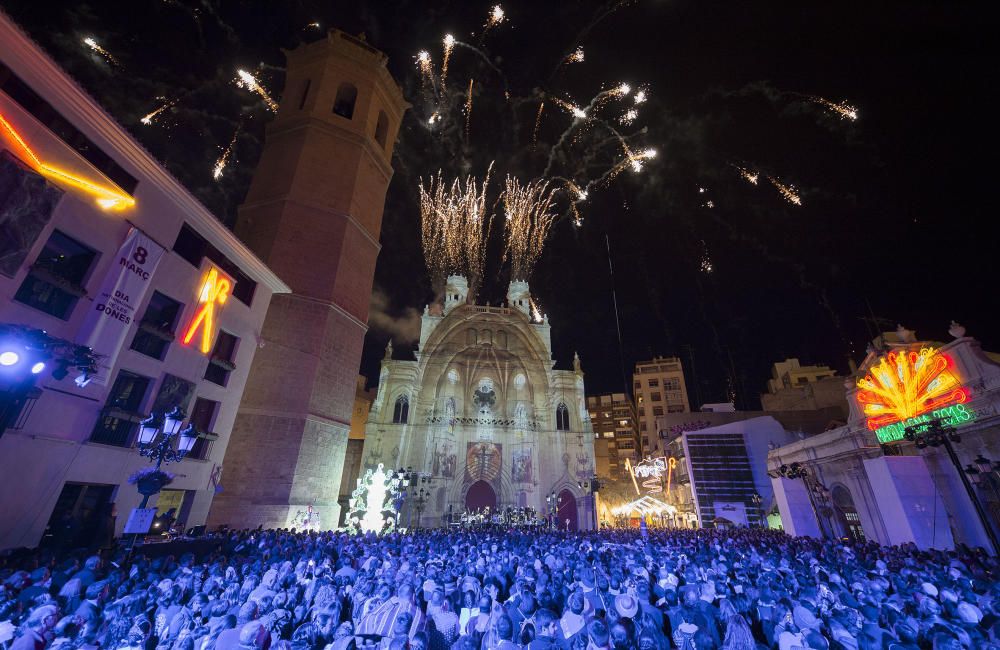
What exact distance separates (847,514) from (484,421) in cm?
2906

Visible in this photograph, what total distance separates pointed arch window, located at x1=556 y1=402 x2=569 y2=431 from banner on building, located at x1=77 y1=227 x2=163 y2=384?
3633cm

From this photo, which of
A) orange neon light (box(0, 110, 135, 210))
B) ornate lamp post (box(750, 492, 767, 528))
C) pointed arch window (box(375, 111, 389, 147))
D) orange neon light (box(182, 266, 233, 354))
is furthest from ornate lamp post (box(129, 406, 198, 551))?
ornate lamp post (box(750, 492, 767, 528))

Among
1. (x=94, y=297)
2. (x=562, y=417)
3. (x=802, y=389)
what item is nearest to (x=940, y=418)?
(x=94, y=297)

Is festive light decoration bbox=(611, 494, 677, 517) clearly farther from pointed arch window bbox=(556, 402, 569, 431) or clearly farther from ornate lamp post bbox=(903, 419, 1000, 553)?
ornate lamp post bbox=(903, 419, 1000, 553)

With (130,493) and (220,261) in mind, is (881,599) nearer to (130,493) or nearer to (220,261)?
(130,493)

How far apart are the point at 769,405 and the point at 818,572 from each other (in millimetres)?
49330

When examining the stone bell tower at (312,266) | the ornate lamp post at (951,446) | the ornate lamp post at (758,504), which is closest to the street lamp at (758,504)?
the ornate lamp post at (758,504)

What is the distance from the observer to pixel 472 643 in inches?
164

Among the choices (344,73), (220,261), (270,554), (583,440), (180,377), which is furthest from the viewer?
(583,440)

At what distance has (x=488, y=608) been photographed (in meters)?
5.29

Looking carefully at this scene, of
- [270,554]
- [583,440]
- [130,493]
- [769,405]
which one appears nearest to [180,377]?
[130,493]

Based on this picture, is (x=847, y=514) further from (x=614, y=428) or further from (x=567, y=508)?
(x=614, y=428)

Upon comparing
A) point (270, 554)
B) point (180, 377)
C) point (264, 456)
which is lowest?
point (270, 554)

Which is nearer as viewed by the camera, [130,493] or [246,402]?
[130,493]
